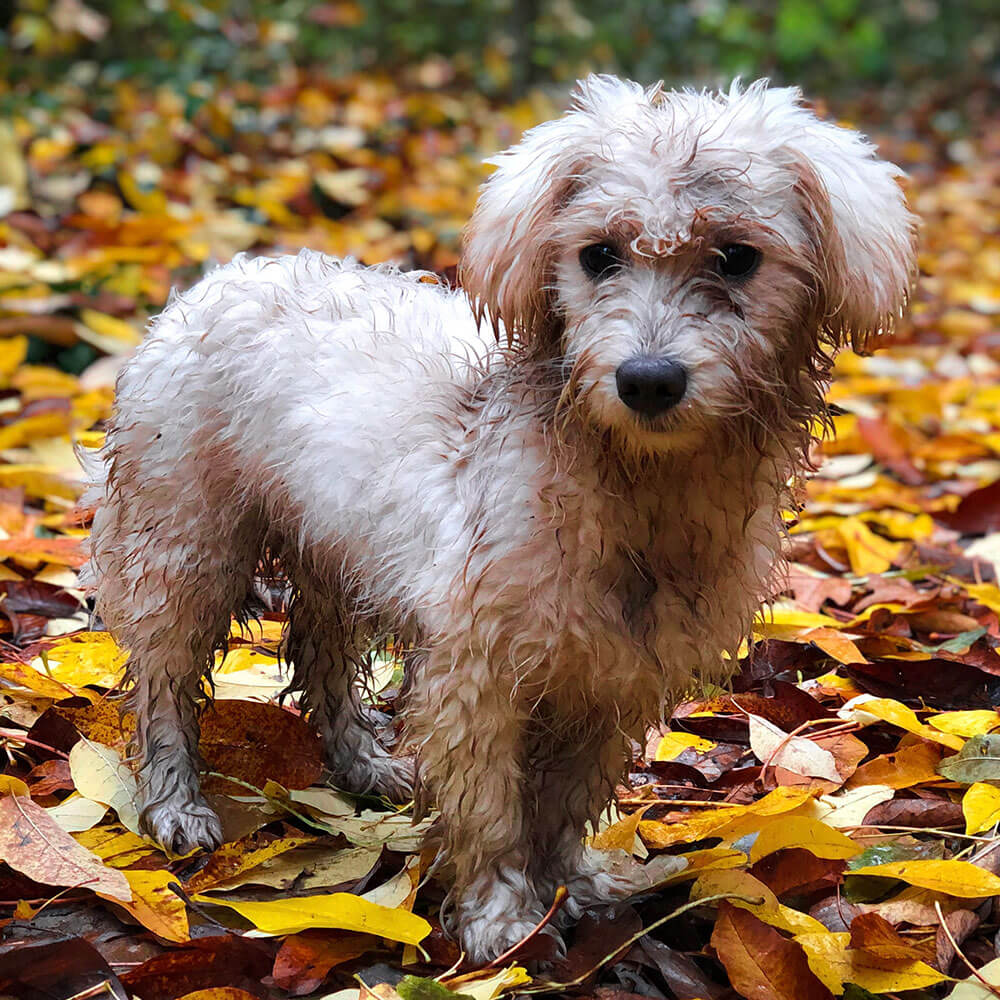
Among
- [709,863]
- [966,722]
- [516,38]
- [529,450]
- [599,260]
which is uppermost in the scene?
[599,260]

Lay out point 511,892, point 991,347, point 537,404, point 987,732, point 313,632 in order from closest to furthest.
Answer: point 537,404, point 511,892, point 987,732, point 313,632, point 991,347

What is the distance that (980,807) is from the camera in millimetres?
3102

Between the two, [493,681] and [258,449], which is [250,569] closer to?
[258,449]

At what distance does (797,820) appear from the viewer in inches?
118

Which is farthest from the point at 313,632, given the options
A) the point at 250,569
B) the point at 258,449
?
the point at 258,449

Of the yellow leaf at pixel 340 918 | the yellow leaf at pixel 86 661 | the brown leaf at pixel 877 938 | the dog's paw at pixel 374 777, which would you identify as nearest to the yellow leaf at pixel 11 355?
the yellow leaf at pixel 86 661

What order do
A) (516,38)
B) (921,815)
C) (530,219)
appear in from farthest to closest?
(516,38) < (921,815) < (530,219)

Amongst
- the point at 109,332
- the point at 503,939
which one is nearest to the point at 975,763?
the point at 503,939

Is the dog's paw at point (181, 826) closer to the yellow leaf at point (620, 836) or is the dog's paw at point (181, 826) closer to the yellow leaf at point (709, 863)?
the yellow leaf at point (620, 836)

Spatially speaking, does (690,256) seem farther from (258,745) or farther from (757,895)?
(258,745)

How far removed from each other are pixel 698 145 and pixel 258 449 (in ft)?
3.91

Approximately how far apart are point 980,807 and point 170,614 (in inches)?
74.9

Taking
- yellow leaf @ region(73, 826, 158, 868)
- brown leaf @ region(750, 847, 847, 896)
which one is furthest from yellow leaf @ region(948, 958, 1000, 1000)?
yellow leaf @ region(73, 826, 158, 868)

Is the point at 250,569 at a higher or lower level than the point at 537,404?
lower
